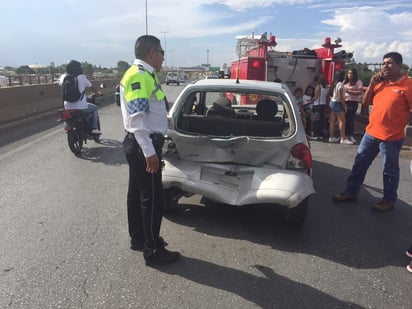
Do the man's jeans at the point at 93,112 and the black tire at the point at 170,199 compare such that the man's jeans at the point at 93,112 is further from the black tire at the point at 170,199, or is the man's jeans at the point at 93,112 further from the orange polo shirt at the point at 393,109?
the orange polo shirt at the point at 393,109

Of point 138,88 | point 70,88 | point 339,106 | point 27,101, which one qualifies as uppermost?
point 138,88

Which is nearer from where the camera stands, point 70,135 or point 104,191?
point 104,191

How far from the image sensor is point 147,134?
3.26 metres

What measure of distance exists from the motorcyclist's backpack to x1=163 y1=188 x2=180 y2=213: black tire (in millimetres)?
4363

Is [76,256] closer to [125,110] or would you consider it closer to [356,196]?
[125,110]

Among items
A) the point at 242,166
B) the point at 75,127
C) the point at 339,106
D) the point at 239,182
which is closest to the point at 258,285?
the point at 239,182

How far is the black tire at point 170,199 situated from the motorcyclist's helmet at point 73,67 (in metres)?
4.51

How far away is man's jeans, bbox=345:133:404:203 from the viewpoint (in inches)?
195

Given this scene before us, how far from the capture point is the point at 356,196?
5.59 metres

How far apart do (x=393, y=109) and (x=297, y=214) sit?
1.89 metres

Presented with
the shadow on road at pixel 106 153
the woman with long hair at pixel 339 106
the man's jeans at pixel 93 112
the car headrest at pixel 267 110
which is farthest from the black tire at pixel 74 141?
the woman with long hair at pixel 339 106

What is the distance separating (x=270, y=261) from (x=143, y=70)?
2051 mm

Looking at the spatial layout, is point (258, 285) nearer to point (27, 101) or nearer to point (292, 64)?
point (292, 64)

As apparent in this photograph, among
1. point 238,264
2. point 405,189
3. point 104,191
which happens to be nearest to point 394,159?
point 405,189
